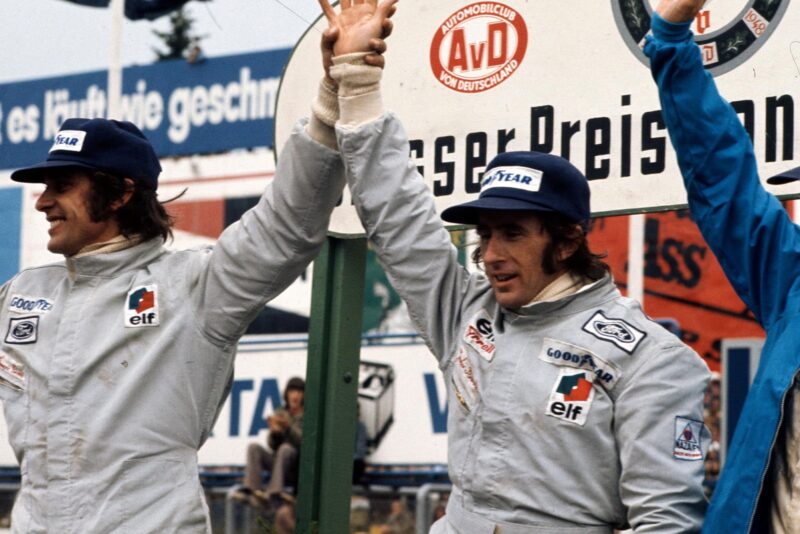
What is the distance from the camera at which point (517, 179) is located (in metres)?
3.10

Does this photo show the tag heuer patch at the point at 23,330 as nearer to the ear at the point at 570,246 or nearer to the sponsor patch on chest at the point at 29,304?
the sponsor patch on chest at the point at 29,304

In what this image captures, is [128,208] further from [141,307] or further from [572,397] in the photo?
[572,397]

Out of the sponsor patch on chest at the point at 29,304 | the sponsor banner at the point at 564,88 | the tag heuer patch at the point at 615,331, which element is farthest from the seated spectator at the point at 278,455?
the tag heuer patch at the point at 615,331

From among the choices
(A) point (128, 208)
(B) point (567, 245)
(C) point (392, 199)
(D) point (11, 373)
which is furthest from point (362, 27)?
(D) point (11, 373)

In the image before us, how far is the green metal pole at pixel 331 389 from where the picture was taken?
14.3 feet

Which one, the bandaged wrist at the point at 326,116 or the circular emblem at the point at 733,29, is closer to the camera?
the bandaged wrist at the point at 326,116

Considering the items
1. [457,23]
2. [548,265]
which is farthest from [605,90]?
[548,265]

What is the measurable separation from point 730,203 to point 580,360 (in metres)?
0.44

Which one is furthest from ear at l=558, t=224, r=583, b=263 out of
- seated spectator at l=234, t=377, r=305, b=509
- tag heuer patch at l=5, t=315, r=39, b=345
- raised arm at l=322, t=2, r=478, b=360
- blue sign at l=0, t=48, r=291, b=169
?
blue sign at l=0, t=48, r=291, b=169

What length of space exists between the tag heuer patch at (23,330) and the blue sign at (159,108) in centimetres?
612

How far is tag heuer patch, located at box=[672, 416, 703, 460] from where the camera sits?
2881 millimetres

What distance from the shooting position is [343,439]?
173 inches

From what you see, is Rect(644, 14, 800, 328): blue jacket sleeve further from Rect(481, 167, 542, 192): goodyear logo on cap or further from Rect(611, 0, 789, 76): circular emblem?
Rect(611, 0, 789, 76): circular emblem

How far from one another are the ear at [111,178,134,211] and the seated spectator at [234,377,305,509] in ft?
18.7
